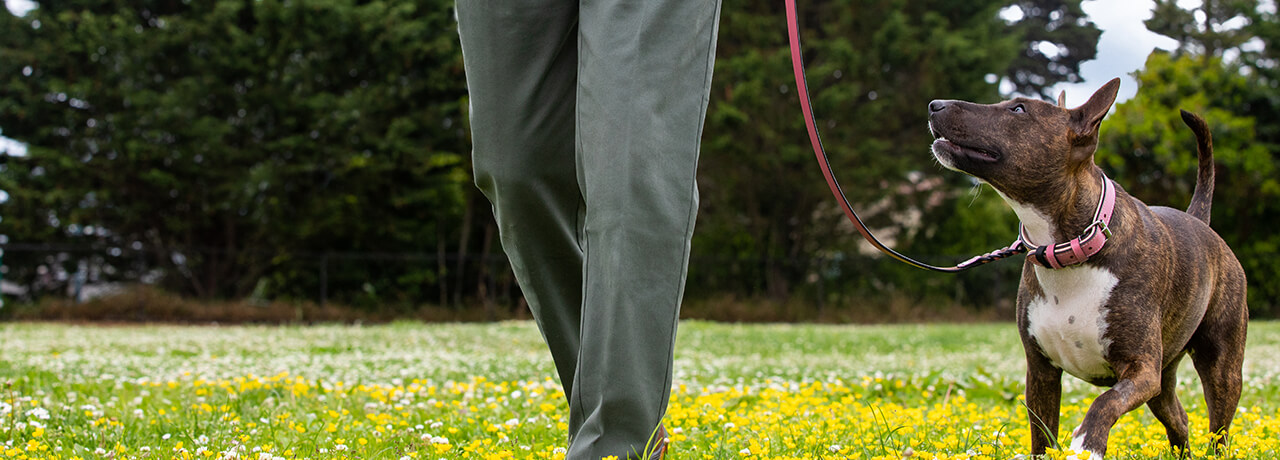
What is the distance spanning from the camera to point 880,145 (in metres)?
20.1

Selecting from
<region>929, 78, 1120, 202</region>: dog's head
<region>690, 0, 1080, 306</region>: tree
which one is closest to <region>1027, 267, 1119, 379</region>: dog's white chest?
<region>929, 78, 1120, 202</region>: dog's head

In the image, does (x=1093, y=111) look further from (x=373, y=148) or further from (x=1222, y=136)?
(x=1222, y=136)

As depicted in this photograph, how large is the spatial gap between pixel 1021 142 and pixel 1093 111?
0.60 feet

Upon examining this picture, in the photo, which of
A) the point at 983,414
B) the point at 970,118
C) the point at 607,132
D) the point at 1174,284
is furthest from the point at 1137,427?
the point at 607,132

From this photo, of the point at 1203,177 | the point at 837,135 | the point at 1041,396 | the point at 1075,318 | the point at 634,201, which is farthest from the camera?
the point at 837,135

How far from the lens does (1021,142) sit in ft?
8.14

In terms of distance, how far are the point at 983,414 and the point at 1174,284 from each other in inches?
58.7

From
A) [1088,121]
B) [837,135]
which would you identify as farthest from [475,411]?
[837,135]

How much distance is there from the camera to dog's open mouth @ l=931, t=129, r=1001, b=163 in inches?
98.3

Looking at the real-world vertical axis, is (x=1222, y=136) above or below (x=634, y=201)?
above

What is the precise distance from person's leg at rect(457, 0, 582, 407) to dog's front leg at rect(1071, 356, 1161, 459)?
1.28 metres

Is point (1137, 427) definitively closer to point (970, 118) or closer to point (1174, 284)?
point (1174, 284)

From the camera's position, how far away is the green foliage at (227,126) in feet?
59.3

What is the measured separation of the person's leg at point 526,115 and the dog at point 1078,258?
97cm
